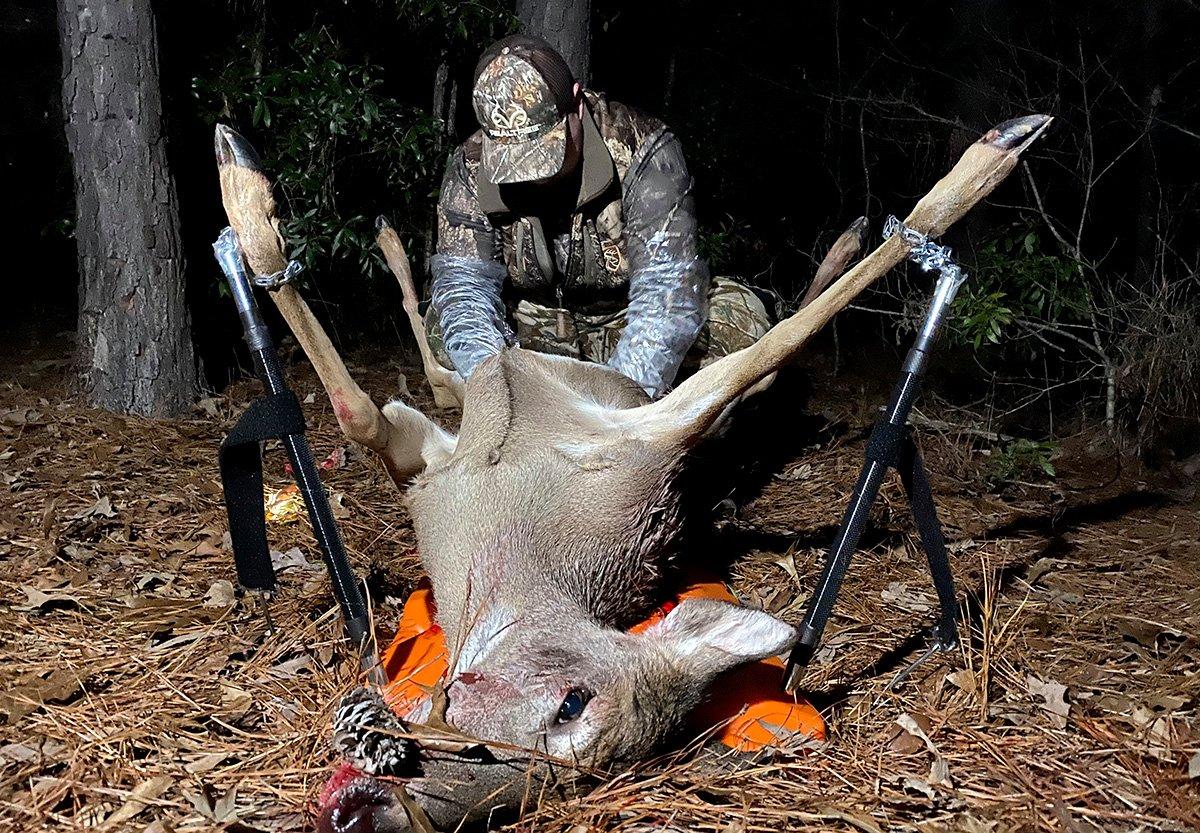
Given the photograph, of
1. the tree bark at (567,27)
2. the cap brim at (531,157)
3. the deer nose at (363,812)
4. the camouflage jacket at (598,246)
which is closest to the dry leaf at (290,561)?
the camouflage jacket at (598,246)

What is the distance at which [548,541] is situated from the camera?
252 cm

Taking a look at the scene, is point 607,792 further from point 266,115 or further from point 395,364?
point 395,364

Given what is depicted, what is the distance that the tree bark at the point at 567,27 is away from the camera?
496 centimetres

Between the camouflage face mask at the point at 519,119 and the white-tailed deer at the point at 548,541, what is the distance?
72 cm

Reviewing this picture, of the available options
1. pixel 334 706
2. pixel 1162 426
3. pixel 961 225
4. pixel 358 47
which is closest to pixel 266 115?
pixel 358 47

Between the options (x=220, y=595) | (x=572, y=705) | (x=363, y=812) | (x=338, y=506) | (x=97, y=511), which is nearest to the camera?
(x=363, y=812)

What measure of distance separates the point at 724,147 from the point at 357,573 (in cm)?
491

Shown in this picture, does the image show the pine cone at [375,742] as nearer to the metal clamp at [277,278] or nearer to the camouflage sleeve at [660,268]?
the metal clamp at [277,278]

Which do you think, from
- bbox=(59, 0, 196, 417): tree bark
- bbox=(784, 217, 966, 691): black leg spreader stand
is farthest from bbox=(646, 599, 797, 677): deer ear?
bbox=(59, 0, 196, 417): tree bark

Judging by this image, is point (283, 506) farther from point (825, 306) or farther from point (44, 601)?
point (825, 306)

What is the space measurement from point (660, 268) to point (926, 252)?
4.51 feet

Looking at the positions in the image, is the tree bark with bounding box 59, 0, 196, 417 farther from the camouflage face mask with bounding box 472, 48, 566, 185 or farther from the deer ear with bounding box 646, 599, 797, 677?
the deer ear with bounding box 646, 599, 797, 677

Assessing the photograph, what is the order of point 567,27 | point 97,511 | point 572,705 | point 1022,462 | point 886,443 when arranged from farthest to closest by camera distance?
point 567,27, point 1022,462, point 97,511, point 886,443, point 572,705

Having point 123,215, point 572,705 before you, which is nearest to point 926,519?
point 572,705
